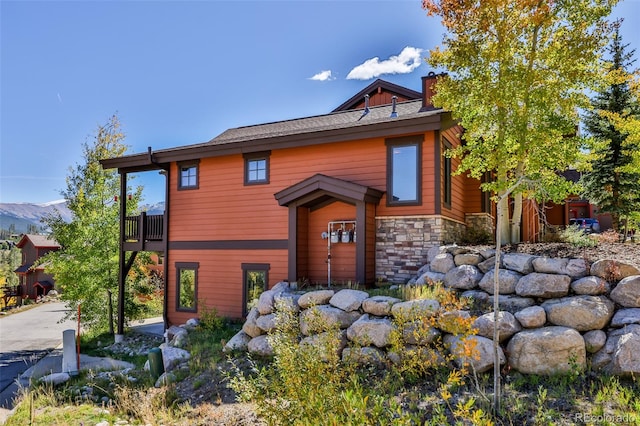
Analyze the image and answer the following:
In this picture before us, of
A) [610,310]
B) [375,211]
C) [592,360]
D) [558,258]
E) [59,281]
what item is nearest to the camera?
[592,360]

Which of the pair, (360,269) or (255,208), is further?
(255,208)

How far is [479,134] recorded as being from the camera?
9.15 m

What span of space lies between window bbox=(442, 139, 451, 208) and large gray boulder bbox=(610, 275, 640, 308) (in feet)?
13.0

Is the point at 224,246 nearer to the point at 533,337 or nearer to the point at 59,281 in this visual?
the point at 59,281

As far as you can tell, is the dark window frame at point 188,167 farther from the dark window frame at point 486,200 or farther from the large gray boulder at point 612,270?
the large gray boulder at point 612,270

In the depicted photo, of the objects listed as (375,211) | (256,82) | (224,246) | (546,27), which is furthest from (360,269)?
(256,82)

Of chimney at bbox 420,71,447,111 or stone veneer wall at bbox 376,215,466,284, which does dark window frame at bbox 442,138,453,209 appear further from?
chimney at bbox 420,71,447,111

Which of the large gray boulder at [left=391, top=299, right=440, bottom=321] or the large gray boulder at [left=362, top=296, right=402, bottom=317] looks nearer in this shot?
the large gray boulder at [left=391, top=299, right=440, bottom=321]

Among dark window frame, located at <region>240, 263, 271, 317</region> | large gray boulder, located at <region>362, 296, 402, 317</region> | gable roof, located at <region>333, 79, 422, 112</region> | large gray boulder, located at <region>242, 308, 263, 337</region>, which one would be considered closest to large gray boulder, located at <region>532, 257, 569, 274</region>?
large gray boulder, located at <region>362, 296, 402, 317</region>

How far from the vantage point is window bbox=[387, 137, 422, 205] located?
938cm

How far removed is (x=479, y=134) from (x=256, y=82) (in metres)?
9.11

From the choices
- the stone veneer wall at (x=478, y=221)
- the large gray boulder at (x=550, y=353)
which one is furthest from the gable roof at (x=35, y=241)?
the large gray boulder at (x=550, y=353)

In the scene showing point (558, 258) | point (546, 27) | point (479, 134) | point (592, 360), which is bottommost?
point (592, 360)

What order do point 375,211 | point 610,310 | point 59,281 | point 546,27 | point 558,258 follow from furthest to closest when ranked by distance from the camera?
1. point 59,281
2. point 375,211
3. point 546,27
4. point 558,258
5. point 610,310
